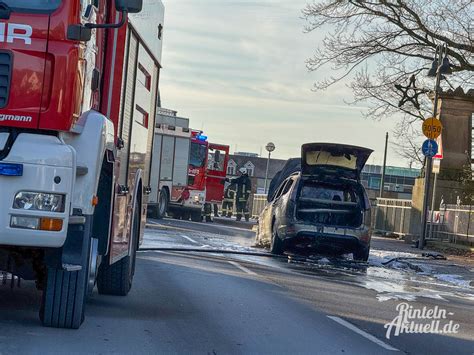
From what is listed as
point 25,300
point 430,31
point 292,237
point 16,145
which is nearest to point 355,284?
point 292,237

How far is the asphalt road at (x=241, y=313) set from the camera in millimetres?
7766

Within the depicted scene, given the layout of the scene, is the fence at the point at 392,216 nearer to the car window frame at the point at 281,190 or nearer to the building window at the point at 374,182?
the car window frame at the point at 281,190

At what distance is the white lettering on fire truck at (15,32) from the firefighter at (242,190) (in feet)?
106

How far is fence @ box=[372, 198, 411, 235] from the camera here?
3522 cm

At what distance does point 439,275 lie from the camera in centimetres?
1816

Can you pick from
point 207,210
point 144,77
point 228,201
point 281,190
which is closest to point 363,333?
point 144,77

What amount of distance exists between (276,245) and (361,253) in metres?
1.69

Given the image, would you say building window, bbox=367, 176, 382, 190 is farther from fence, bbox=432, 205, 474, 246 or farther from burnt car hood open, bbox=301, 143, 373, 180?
burnt car hood open, bbox=301, 143, 373, 180

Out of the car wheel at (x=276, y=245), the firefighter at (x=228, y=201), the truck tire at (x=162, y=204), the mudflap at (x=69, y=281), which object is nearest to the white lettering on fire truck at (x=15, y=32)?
the mudflap at (x=69, y=281)

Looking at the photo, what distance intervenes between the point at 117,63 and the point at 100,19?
748 millimetres

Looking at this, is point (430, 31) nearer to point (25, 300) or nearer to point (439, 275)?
point (439, 275)

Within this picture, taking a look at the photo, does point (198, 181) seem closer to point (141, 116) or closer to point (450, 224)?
point (450, 224)

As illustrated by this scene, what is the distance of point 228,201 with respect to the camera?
45.3 metres

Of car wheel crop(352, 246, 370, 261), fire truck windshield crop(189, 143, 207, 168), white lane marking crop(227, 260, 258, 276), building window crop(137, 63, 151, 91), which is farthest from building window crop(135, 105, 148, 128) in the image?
fire truck windshield crop(189, 143, 207, 168)
